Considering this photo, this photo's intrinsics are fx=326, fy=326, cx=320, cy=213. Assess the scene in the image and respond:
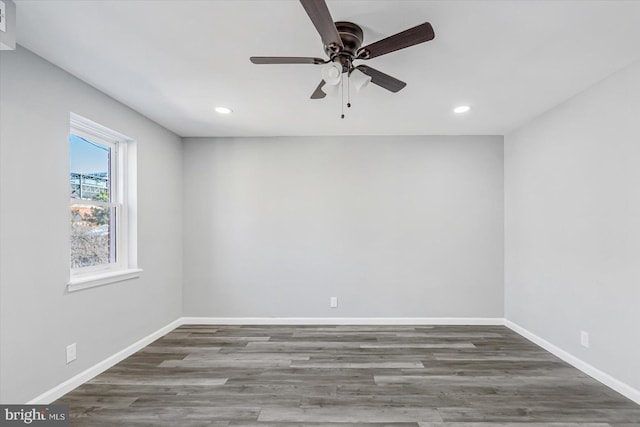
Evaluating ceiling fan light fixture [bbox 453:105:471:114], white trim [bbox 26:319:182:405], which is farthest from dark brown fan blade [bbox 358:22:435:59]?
white trim [bbox 26:319:182:405]

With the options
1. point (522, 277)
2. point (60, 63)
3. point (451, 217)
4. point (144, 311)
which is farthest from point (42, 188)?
point (522, 277)

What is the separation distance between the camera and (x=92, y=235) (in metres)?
2.99

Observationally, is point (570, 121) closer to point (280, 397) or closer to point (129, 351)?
→ point (280, 397)

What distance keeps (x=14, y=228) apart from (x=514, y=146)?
4788 millimetres

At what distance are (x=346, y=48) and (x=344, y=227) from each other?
8.57ft

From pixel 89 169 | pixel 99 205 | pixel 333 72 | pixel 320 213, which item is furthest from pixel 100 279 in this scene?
pixel 333 72

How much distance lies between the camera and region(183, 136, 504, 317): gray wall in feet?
13.7

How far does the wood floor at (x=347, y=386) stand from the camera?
2162mm

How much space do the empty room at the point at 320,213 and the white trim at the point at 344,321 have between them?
28 mm

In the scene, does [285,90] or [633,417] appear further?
[285,90]

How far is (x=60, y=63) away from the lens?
7.74ft

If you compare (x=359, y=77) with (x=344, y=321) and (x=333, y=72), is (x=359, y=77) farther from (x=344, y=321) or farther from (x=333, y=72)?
(x=344, y=321)

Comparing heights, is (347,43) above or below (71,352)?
above

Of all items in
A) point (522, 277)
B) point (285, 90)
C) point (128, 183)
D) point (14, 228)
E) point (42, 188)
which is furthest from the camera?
point (522, 277)
